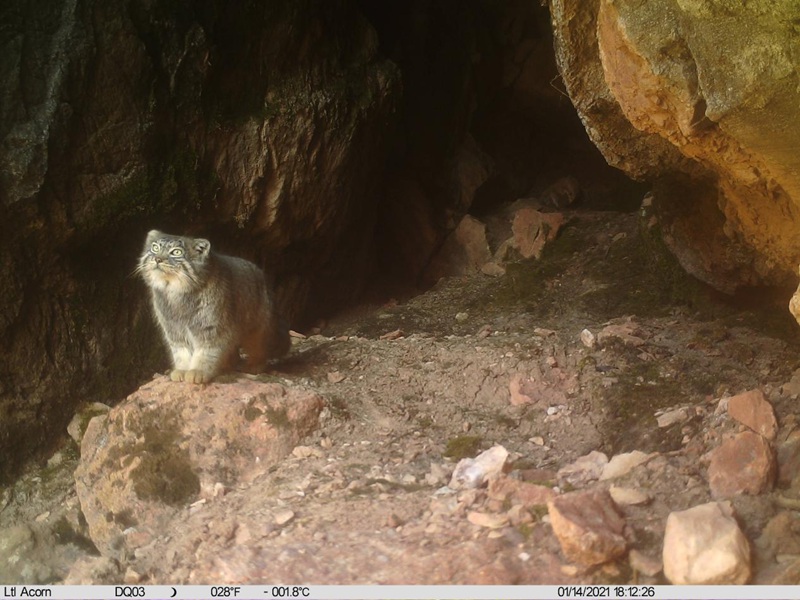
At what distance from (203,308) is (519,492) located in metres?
2.27

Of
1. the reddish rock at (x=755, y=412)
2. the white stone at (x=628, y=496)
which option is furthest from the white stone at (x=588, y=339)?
the white stone at (x=628, y=496)

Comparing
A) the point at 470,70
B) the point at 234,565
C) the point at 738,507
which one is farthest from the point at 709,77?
the point at 470,70

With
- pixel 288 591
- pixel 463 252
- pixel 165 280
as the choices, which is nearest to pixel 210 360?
pixel 165 280

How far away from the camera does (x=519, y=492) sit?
3.40 m

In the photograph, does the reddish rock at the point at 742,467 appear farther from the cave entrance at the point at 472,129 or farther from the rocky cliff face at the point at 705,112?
the cave entrance at the point at 472,129

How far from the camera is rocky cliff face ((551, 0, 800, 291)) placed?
3301 millimetres

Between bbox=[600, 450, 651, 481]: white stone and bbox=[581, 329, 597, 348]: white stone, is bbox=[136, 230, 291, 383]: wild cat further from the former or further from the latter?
bbox=[600, 450, 651, 481]: white stone

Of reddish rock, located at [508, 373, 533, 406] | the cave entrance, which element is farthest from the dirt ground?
the cave entrance

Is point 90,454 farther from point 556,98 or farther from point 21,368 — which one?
point 556,98

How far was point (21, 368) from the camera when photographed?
16.2 feet

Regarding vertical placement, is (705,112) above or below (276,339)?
above

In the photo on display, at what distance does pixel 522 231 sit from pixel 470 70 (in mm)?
1791

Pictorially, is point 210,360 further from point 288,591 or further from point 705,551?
point 705,551

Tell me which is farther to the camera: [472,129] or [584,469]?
[472,129]
